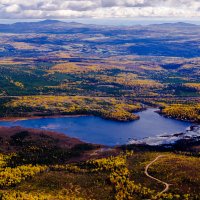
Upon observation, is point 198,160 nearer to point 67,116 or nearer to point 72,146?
point 72,146

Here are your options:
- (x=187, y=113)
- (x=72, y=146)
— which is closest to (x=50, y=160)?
(x=72, y=146)

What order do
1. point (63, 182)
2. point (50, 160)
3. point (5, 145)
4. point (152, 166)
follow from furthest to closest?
point (5, 145) < point (50, 160) < point (152, 166) < point (63, 182)

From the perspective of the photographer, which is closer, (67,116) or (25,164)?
(25,164)

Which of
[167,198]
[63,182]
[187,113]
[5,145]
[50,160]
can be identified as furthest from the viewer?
[187,113]

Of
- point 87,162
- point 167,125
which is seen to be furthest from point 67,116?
point 87,162

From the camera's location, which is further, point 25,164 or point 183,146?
point 183,146

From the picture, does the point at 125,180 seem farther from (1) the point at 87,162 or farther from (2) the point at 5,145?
(2) the point at 5,145
